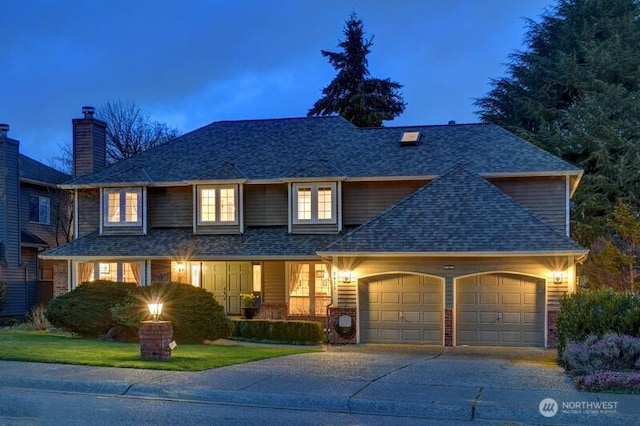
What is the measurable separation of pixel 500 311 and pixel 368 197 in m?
6.79

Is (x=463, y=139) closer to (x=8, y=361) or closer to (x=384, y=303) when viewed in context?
(x=384, y=303)

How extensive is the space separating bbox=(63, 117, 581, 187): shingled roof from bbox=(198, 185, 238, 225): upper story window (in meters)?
0.59

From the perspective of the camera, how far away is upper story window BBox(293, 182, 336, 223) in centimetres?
2488

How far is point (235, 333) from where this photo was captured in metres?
21.8

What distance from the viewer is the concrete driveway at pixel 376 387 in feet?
32.2

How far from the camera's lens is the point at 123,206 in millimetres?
26891

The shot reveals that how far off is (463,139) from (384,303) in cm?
878

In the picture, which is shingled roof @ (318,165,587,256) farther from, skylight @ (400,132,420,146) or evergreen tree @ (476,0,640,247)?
evergreen tree @ (476,0,640,247)

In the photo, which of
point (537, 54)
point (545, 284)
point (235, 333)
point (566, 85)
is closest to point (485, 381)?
point (545, 284)

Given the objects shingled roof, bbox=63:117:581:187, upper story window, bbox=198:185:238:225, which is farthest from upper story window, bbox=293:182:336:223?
upper story window, bbox=198:185:238:225

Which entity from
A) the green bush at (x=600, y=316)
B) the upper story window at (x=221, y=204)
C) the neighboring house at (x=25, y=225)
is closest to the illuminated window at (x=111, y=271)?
the upper story window at (x=221, y=204)

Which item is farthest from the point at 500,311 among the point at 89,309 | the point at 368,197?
the point at 89,309

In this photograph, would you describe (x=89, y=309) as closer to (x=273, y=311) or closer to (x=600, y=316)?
(x=273, y=311)

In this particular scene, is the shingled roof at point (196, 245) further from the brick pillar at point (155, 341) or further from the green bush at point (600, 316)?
the green bush at point (600, 316)
